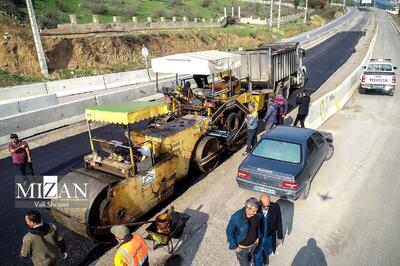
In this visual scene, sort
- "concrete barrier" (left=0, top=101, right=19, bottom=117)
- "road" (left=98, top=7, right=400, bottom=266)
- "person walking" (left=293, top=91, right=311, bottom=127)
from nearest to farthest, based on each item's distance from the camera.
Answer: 1. "road" (left=98, top=7, right=400, bottom=266)
2. "person walking" (left=293, top=91, right=311, bottom=127)
3. "concrete barrier" (left=0, top=101, right=19, bottom=117)

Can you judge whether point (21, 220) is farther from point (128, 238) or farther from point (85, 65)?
point (85, 65)

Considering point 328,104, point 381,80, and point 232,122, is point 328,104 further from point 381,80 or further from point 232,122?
point 381,80

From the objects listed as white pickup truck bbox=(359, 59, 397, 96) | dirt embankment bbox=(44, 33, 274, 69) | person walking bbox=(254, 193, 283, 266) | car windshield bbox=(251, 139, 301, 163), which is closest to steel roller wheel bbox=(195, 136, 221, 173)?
car windshield bbox=(251, 139, 301, 163)

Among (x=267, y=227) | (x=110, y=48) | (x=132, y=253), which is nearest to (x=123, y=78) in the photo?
(x=110, y=48)

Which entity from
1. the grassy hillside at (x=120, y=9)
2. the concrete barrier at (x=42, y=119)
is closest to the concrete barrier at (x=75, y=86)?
the concrete barrier at (x=42, y=119)

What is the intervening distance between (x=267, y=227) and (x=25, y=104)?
48.1 ft

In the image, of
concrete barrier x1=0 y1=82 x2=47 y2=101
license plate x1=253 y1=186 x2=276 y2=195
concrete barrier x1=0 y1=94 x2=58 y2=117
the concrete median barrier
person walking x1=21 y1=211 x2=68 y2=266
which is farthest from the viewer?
concrete barrier x1=0 y1=82 x2=47 y2=101

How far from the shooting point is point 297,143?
26.6 ft

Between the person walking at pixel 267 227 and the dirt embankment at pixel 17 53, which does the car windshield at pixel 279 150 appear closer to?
the person walking at pixel 267 227

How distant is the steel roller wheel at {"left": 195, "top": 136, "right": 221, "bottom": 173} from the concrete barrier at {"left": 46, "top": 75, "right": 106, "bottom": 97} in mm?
16099

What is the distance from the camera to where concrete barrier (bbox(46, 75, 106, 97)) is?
2184 centimetres

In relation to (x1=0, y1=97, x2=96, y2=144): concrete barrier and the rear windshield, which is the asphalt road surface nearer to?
(x1=0, y1=97, x2=96, y2=144): concrete barrier

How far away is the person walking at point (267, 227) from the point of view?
5.16m

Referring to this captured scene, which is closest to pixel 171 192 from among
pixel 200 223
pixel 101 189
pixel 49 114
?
pixel 200 223
